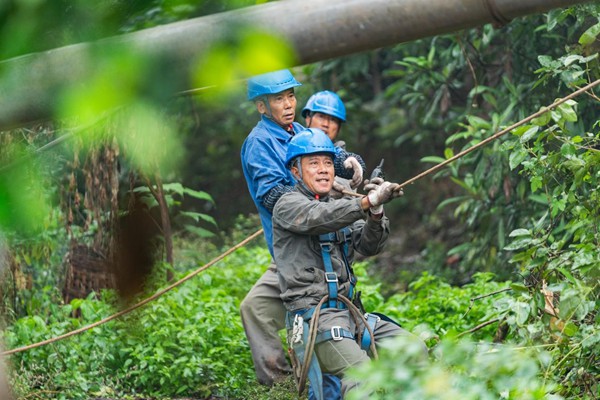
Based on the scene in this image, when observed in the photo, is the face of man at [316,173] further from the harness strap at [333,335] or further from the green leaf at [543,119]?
the green leaf at [543,119]

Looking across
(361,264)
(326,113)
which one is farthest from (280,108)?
(361,264)

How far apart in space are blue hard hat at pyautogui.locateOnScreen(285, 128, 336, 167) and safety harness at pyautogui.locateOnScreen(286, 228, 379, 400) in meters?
0.42

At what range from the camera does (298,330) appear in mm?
5934

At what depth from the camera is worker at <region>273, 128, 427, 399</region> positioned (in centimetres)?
578

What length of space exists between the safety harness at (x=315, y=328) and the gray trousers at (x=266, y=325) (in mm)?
879

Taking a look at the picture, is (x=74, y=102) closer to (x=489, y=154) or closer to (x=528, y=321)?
(x=528, y=321)

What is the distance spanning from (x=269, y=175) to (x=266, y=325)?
1.15 m

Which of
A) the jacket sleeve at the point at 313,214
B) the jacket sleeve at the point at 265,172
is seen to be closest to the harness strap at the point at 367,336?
the jacket sleeve at the point at 313,214

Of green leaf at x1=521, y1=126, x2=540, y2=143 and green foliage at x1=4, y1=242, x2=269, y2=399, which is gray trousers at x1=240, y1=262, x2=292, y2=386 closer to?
green foliage at x1=4, y1=242, x2=269, y2=399

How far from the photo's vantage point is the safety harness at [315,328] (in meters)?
5.84

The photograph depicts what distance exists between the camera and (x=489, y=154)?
9695mm

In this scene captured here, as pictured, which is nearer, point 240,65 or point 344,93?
point 240,65

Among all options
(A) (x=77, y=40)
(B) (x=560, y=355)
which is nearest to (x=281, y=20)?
(A) (x=77, y=40)

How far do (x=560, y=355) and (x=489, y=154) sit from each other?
151 inches
